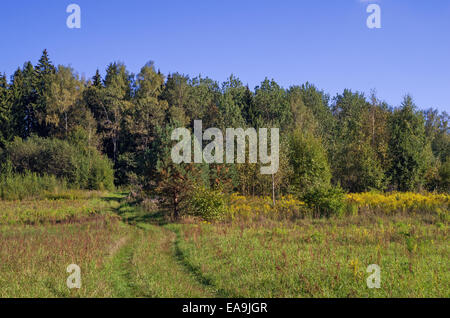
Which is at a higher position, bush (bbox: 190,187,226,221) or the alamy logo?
the alamy logo

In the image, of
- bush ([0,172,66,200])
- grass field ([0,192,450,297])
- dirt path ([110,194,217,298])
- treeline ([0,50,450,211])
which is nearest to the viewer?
grass field ([0,192,450,297])

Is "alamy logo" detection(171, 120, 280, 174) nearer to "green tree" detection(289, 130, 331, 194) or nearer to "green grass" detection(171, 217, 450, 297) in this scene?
"green tree" detection(289, 130, 331, 194)

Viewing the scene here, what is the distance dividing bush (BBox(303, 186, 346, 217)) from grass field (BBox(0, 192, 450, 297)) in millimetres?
1211

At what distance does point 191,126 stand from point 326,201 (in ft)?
124

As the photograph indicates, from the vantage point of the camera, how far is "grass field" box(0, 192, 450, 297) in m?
7.96

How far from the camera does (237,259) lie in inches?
406

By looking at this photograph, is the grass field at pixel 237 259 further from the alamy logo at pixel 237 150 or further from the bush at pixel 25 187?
the bush at pixel 25 187

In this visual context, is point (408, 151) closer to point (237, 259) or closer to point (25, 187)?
point (237, 259)

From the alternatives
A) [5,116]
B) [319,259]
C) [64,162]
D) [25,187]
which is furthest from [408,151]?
[5,116]

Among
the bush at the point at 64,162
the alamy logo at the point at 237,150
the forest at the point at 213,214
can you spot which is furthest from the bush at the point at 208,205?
the bush at the point at 64,162

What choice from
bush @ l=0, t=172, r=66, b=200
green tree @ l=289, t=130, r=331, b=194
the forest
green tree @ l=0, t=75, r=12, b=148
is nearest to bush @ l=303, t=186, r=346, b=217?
the forest

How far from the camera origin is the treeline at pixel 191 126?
89.8ft
